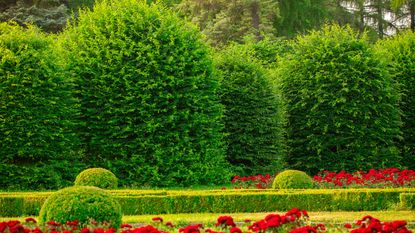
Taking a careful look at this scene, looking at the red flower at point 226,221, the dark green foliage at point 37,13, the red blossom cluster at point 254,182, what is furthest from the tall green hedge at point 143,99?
the dark green foliage at point 37,13

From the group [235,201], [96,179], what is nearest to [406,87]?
[235,201]

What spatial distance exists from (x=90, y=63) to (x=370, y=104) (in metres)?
11.1

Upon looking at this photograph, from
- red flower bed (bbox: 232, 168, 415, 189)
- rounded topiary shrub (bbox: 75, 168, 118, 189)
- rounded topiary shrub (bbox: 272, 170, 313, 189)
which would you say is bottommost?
red flower bed (bbox: 232, 168, 415, 189)

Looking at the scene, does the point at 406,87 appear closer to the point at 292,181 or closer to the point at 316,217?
the point at 292,181

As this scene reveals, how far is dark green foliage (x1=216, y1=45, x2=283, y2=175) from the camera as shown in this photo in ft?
76.8

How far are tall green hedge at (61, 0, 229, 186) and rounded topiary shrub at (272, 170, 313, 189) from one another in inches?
163

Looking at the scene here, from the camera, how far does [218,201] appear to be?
1472 cm

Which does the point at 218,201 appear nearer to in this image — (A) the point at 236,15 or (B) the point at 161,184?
(B) the point at 161,184

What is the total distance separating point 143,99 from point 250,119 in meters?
4.90

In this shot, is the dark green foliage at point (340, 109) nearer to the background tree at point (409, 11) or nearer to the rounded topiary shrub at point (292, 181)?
the rounded topiary shrub at point (292, 181)

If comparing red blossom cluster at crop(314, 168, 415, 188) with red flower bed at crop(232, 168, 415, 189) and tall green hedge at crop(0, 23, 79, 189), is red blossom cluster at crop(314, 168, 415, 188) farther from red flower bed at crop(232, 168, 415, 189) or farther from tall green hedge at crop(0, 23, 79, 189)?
tall green hedge at crop(0, 23, 79, 189)

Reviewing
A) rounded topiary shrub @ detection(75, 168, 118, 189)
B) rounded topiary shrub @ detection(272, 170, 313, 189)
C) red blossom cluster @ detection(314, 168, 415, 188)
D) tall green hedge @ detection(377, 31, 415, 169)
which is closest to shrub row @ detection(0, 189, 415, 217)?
rounded topiary shrub @ detection(75, 168, 118, 189)

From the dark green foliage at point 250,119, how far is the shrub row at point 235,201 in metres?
8.29

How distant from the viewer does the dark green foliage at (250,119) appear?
76.8 ft
